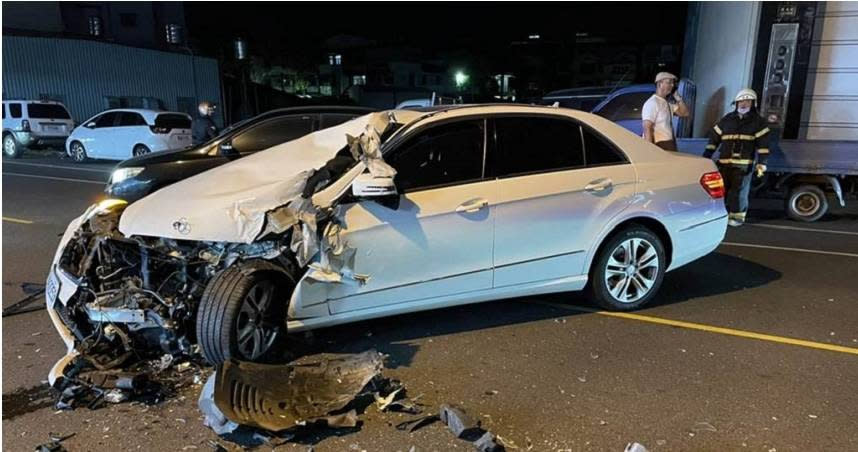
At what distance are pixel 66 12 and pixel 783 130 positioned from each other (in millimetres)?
34070

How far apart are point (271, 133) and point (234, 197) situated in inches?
176

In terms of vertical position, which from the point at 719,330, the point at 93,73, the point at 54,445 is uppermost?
the point at 93,73

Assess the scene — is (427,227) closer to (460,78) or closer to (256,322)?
(256,322)

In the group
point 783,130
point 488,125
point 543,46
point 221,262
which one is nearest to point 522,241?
point 488,125

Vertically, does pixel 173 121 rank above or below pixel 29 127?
above

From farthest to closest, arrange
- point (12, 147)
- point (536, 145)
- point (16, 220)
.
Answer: point (12, 147) < point (16, 220) < point (536, 145)

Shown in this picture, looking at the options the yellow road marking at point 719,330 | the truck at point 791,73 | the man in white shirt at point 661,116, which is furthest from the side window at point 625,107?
the yellow road marking at point 719,330

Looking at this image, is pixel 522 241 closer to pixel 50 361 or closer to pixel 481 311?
pixel 481 311

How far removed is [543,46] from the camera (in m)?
40.7

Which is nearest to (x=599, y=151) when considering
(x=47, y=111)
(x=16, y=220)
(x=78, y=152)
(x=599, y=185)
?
(x=599, y=185)

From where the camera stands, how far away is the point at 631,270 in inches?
179

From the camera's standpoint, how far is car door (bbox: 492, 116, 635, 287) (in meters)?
4.04

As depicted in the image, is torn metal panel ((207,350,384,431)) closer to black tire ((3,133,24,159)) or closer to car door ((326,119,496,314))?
car door ((326,119,496,314))

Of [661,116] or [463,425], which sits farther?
[661,116]
